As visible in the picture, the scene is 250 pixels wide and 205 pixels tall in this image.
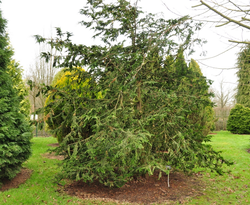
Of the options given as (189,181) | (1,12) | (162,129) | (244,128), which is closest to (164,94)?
(162,129)

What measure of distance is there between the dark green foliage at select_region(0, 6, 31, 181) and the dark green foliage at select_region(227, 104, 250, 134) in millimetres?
16455

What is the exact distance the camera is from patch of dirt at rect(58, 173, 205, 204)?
4656 millimetres

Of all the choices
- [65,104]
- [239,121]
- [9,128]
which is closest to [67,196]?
[65,104]

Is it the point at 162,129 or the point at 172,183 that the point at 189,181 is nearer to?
the point at 172,183

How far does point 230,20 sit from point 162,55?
6.19ft

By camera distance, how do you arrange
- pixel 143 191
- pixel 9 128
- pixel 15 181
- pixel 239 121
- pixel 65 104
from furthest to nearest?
pixel 239 121 → pixel 15 181 → pixel 9 128 → pixel 143 191 → pixel 65 104

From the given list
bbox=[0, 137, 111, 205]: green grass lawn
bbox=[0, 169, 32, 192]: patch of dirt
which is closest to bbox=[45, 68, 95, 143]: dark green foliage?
bbox=[0, 137, 111, 205]: green grass lawn

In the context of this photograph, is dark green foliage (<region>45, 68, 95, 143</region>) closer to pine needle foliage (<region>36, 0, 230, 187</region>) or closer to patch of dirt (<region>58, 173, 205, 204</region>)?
pine needle foliage (<region>36, 0, 230, 187</region>)

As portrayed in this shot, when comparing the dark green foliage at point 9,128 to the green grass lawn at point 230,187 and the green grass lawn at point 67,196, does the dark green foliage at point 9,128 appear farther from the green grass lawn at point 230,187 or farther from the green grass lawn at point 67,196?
the green grass lawn at point 230,187

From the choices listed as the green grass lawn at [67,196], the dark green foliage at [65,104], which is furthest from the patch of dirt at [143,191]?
the dark green foliage at [65,104]

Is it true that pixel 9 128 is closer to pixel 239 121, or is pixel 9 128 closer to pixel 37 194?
pixel 37 194

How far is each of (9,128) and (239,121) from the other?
17.1m

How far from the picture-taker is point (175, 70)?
18.7ft

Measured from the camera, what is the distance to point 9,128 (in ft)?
17.2
